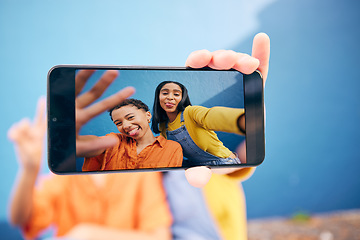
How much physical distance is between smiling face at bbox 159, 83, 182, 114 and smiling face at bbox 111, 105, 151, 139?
1.5 inches

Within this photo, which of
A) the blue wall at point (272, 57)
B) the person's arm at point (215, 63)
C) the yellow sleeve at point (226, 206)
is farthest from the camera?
the blue wall at point (272, 57)

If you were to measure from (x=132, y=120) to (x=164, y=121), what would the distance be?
0.06 m

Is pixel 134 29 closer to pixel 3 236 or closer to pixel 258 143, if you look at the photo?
pixel 258 143

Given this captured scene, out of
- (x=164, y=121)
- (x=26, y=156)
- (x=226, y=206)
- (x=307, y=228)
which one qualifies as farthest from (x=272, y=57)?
(x=26, y=156)

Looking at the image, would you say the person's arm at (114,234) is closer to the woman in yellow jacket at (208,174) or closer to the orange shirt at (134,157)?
the woman in yellow jacket at (208,174)

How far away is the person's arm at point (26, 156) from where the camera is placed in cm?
101

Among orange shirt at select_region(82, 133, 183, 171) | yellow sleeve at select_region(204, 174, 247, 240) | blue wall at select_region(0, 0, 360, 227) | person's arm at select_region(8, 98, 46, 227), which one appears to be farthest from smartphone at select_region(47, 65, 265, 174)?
blue wall at select_region(0, 0, 360, 227)

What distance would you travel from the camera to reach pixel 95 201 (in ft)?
3.31

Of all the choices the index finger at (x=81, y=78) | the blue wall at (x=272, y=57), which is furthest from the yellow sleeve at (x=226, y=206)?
the index finger at (x=81, y=78)

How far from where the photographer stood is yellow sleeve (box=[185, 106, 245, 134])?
500mm

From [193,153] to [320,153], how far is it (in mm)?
1365

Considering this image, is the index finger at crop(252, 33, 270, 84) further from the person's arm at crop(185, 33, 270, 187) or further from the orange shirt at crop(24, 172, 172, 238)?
the orange shirt at crop(24, 172, 172, 238)

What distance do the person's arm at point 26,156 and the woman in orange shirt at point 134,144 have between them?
0.73m

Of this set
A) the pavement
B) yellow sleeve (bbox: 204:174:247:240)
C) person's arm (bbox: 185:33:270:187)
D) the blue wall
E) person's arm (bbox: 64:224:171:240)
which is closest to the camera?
person's arm (bbox: 185:33:270:187)
